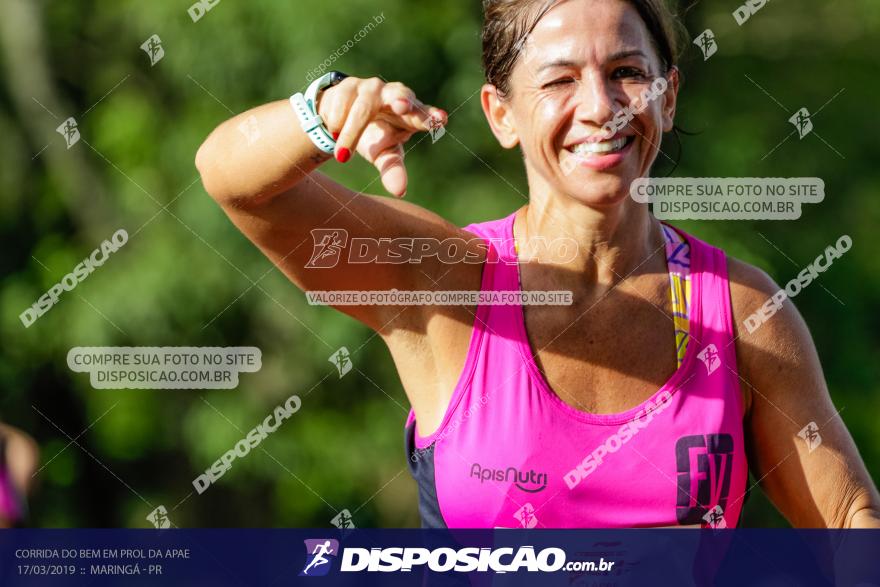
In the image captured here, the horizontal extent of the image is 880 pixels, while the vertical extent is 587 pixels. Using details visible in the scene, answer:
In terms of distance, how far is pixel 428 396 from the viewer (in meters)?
2.05

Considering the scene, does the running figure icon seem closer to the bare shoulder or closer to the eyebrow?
the bare shoulder

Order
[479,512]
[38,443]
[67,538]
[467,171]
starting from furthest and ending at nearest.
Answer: [38,443]
[467,171]
[67,538]
[479,512]

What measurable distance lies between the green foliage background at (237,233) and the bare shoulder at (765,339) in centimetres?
211

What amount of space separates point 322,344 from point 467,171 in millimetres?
824

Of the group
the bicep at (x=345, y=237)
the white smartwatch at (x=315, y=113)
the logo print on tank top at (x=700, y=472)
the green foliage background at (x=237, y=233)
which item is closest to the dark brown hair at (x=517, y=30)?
the bicep at (x=345, y=237)

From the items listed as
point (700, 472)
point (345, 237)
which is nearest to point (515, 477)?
point (700, 472)

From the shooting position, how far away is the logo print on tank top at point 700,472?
→ 1966mm

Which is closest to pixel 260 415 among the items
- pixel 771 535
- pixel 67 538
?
pixel 67 538

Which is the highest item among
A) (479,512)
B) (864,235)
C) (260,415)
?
(864,235)

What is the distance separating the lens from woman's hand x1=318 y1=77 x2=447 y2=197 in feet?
5.21

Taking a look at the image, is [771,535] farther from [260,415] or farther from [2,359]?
[2,359]

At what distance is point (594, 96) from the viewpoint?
2008 millimetres

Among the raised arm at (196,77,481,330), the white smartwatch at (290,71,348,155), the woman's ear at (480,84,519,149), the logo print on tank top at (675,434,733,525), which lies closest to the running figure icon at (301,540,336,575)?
the raised arm at (196,77,481,330)

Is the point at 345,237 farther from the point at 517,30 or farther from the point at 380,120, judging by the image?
the point at 517,30
